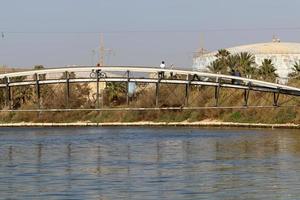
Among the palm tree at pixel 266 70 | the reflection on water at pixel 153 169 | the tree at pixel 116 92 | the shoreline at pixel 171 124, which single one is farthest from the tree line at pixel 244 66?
the reflection on water at pixel 153 169

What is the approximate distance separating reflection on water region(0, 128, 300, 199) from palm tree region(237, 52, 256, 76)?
4631cm

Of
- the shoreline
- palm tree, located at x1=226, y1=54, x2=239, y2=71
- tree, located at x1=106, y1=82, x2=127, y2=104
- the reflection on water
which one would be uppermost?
palm tree, located at x1=226, y1=54, x2=239, y2=71

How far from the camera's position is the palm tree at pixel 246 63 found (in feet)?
458

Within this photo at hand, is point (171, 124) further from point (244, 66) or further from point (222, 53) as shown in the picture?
point (222, 53)

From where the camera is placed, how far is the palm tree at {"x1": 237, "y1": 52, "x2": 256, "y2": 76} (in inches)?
5497

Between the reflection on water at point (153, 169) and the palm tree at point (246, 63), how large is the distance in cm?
4631

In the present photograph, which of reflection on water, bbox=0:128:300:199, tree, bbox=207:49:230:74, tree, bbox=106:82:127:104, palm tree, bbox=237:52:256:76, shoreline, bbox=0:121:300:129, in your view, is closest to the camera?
A: reflection on water, bbox=0:128:300:199

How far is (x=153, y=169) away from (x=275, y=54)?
4112 inches

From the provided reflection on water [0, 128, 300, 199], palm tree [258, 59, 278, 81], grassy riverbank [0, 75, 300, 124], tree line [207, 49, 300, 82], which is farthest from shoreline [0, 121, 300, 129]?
reflection on water [0, 128, 300, 199]

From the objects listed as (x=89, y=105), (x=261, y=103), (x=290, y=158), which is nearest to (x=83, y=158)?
(x=290, y=158)

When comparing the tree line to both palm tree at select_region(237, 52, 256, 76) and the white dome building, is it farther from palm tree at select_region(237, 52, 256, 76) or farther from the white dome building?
the white dome building

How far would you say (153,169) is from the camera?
188 ft

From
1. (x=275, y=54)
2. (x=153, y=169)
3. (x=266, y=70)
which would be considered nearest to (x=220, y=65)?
(x=266, y=70)

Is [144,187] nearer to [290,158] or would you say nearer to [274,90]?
[290,158]
